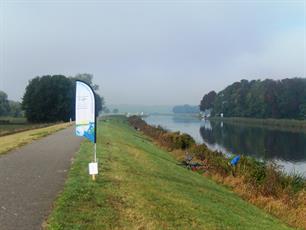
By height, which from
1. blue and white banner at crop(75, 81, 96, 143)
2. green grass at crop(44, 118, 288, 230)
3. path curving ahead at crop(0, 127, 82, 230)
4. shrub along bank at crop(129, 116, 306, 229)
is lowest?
shrub along bank at crop(129, 116, 306, 229)

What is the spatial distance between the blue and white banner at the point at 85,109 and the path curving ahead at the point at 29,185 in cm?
150

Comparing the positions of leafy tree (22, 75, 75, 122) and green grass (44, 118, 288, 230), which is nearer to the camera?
green grass (44, 118, 288, 230)

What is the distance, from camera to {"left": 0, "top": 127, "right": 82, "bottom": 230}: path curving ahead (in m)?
7.20

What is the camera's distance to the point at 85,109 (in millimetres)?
11312

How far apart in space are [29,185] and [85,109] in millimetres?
2593

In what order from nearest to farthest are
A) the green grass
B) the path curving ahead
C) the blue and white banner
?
the path curving ahead < the green grass < the blue and white banner

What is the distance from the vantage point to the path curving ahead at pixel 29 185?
720 cm

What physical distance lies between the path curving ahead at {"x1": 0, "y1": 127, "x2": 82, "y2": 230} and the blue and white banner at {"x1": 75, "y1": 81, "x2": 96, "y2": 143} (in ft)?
4.91

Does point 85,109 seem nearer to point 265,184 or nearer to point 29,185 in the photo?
point 29,185

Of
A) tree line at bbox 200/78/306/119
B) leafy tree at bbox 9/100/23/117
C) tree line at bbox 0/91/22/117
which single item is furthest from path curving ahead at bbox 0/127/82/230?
leafy tree at bbox 9/100/23/117

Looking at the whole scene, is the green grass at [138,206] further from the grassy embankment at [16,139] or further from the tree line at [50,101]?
the tree line at [50,101]

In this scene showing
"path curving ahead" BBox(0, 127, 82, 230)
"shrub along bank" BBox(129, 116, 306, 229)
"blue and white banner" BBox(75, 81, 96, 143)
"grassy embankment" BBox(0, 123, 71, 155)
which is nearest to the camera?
"path curving ahead" BBox(0, 127, 82, 230)

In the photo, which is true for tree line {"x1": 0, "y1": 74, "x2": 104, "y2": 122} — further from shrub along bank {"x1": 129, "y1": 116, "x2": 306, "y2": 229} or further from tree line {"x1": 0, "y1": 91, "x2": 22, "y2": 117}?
shrub along bank {"x1": 129, "y1": 116, "x2": 306, "y2": 229}

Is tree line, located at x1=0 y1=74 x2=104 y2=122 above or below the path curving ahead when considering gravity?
above
